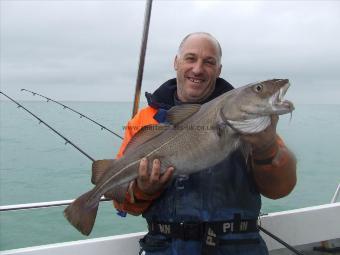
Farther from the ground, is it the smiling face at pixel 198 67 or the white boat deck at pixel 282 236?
the smiling face at pixel 198 67

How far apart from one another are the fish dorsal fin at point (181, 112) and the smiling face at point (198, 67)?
18.8 inches

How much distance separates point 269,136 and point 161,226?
1.01 metres

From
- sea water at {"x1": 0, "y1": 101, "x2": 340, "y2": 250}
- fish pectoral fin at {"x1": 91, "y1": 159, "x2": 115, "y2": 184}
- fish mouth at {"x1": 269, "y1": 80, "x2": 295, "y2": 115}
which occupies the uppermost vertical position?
fish mouth at {"x1": 269, "y1": 80, "x2": 295, "y2": 115}

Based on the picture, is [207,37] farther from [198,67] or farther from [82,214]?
[82,214]

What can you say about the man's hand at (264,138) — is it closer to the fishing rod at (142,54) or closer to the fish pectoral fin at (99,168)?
the fish pectoral fin at (99,168)

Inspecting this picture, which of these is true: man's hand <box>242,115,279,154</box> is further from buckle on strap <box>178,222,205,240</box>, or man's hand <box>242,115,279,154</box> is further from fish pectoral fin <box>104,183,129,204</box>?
fish pectoral fin <box>104,183,129,204</box>

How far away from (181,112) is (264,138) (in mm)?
581

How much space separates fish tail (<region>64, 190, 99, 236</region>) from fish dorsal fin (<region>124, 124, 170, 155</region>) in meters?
0.43

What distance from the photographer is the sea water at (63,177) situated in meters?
11.0

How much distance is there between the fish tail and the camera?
105 inches

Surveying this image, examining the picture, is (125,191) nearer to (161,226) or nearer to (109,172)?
(109,172)

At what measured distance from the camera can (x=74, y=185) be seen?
55.1 feet

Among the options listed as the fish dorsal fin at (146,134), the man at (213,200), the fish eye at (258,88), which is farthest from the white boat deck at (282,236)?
the fish eye at (258,88)

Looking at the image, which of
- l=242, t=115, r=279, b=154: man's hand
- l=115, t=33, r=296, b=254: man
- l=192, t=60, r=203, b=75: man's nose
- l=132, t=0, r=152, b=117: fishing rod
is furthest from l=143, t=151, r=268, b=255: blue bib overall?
l=132, t=0, r=152, b=117: fishing rod
